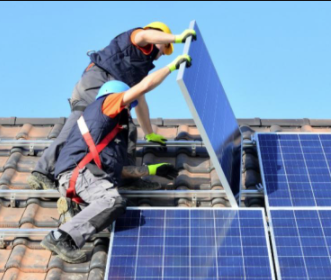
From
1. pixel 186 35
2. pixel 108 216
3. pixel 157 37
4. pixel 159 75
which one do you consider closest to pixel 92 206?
pixel 108 216

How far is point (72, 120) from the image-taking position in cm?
1016

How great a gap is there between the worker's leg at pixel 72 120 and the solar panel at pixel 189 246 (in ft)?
4.44

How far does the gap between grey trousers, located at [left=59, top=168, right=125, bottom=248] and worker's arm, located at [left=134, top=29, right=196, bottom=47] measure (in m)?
2.02

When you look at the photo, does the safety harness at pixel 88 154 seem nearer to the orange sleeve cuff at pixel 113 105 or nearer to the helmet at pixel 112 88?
the orange sleeve cuff at pixel 113 105

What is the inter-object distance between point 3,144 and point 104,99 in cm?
227

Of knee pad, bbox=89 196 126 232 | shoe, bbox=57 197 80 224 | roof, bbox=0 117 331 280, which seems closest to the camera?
knee pad, bbox=89 196 126 232

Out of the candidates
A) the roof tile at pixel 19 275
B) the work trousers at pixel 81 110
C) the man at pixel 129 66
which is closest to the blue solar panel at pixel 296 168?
the man at pixel 129 66

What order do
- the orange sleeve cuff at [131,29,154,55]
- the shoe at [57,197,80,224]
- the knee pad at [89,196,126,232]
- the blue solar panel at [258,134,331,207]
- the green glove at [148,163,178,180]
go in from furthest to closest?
the orange sleeve cuff at [131,29,154,55], the green glove at [148,163,178,180], the blue solar panel at [258,134,331,207], the shoe at [57,197,80,224], the knee pad at [89,196,126,232]

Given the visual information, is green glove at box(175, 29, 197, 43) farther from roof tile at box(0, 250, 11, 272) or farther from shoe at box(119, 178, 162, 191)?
roof tile at box(0, 250, 11, 272)

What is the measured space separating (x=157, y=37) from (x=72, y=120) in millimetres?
1505

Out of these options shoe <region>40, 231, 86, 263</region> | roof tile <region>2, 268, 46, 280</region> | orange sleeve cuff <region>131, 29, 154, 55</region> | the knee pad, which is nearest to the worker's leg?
orange sleeve cuff <region>131, 29, 154, 55</region>

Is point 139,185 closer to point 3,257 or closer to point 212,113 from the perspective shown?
point 212,113

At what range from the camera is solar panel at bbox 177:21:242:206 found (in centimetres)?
877

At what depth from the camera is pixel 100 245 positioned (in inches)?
352
